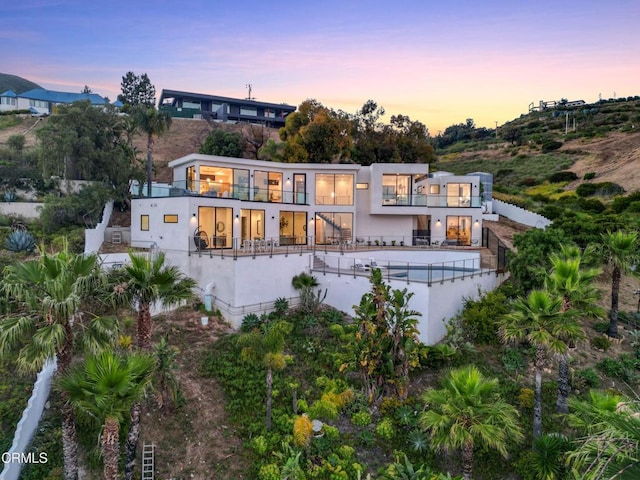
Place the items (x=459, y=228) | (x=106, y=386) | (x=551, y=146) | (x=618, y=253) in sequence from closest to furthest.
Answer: (x=106, y=386) → (x=618, y=253) → (x=459, y=228) → (x=551, y=146)

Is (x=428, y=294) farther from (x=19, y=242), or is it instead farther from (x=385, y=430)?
(x=19, y=242)

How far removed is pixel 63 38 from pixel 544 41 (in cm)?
3884

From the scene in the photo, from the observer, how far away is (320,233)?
26.2m

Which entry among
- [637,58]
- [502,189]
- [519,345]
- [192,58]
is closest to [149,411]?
[519,345]

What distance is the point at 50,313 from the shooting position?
7.09 meters

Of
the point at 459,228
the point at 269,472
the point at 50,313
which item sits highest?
the point at 459,228

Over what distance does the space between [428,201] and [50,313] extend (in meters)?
24.1

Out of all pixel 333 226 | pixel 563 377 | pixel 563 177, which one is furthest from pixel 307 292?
pixel 563 177

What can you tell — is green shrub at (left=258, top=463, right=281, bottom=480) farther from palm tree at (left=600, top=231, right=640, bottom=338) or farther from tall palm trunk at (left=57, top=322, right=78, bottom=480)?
palm tree at (left=600, top=231, right=640, bottom=338)

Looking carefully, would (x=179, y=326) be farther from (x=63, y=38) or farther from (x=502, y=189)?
(x=502, y=189)

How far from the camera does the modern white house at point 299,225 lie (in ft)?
55.1

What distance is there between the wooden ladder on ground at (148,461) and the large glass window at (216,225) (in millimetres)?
11042

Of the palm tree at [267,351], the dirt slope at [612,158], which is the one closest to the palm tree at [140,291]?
the palm tree at [267,351]

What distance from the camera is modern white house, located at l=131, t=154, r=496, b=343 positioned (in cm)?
1680
